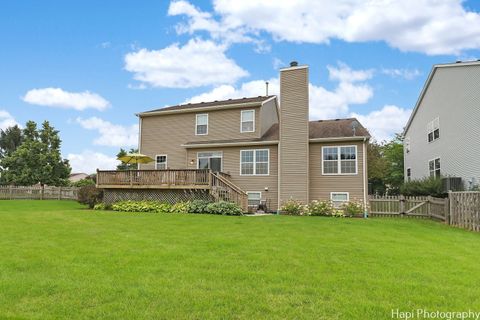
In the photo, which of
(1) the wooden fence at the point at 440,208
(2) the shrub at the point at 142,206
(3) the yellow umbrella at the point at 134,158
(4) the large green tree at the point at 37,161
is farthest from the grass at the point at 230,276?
(4) the large green tree at the point at 37,161

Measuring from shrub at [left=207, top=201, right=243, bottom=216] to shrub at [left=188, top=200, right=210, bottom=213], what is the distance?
0.95 ft

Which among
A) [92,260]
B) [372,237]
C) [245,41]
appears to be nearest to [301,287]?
[92,260]

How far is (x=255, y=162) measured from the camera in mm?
19031

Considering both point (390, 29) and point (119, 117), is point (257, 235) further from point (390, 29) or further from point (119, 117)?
point (119, 117)

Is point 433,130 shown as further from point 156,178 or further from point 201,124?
point 156,178

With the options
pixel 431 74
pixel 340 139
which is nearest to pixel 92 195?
pixel 340 139

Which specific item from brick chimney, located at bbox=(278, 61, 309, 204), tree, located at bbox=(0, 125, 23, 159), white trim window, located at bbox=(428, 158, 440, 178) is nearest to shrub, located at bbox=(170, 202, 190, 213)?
brick chimney, located at bbox=(278, 61, 309, 204)

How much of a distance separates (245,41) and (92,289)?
18676 mm

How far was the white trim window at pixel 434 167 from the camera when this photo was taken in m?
19.1

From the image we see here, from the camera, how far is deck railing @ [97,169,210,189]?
54.9ft

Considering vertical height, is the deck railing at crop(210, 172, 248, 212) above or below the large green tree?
below

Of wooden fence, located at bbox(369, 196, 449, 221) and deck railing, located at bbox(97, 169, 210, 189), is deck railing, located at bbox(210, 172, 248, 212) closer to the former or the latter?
deck railing, located at bbox(97, 169, 210, 189)

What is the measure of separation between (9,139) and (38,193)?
26.4 metres

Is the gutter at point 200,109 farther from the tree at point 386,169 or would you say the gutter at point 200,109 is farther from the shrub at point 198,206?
the tree at point 386,169
